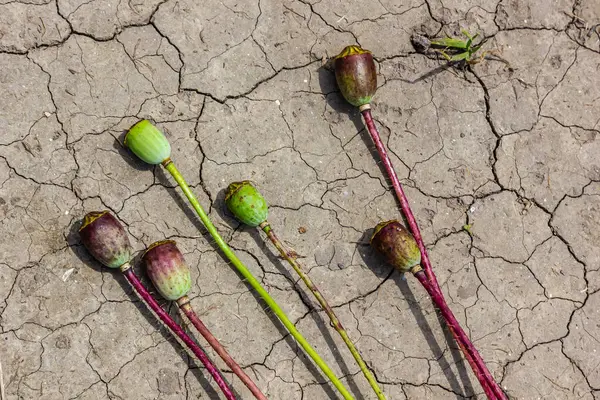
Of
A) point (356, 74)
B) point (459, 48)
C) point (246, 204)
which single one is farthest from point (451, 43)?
point (246, 204)

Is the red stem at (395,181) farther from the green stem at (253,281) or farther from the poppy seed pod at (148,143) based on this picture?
the poppy seed pod at (148,143)

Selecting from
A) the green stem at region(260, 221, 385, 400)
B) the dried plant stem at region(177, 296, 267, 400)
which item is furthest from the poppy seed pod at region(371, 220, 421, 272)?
the dried plant stem at region(177, 296, 267, 400)

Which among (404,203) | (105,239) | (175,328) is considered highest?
(404,203)

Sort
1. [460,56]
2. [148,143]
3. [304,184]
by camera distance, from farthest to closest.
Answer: [460,56] < [304,184] < [148,143]

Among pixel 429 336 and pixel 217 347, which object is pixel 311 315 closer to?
pixel 217 347

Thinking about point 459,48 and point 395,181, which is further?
point 459,48

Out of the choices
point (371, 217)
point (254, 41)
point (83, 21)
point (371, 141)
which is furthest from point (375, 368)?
point (83, 21)
